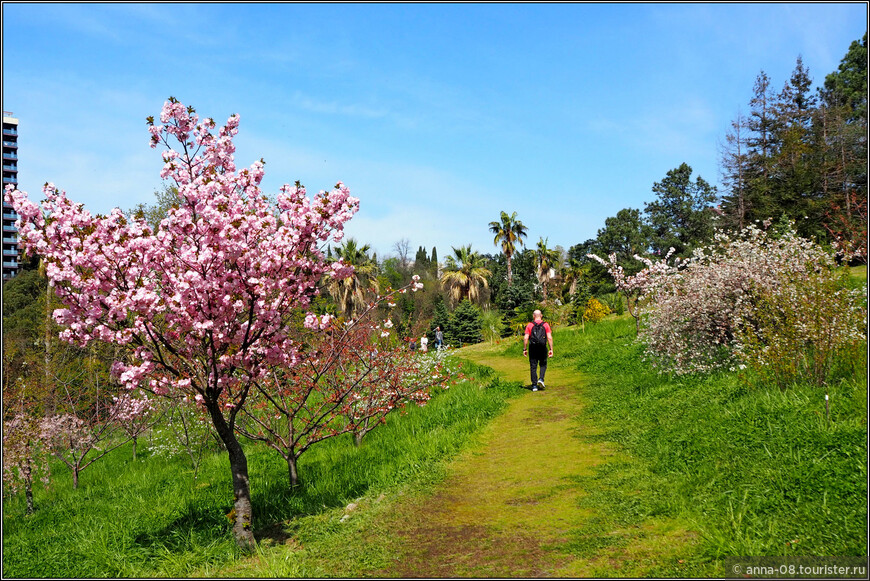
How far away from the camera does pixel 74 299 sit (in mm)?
5238

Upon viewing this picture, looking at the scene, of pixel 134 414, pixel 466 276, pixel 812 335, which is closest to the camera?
pixel 812 335

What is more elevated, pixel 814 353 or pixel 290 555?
pixel 814 353

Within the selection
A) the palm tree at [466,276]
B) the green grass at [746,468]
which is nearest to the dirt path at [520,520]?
the green grass at [746,468]

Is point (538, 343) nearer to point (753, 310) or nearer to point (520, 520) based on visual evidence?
point (753, 310)

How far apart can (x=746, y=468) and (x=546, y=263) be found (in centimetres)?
4300

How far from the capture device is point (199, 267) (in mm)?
5547

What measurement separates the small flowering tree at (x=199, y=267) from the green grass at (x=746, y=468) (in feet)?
13.0

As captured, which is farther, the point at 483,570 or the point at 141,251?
the point at 141,251

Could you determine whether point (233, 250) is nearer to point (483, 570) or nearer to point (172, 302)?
point (172, 302)

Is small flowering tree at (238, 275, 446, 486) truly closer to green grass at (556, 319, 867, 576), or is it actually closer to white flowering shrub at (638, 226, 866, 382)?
green grass at (556, 319, 867, 576)

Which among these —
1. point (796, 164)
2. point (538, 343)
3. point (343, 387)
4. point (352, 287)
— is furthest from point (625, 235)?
point (343, 387)

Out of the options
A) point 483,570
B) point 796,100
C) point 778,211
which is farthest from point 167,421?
point 796,100

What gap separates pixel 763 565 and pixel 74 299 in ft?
20.5

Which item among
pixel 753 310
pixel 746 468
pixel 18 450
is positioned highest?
pixel 753 310
